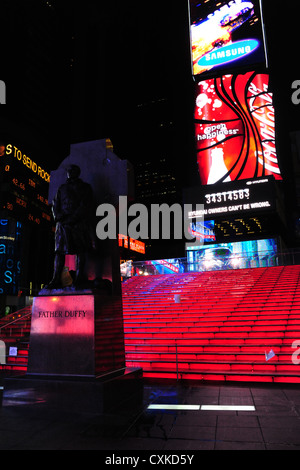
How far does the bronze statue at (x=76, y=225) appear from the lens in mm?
5668

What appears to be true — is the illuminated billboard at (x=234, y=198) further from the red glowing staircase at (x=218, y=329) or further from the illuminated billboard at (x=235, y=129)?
the red glowing staircase at (x=218, y=329)

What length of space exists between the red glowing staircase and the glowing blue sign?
60.9ft

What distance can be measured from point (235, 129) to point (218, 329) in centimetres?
2044

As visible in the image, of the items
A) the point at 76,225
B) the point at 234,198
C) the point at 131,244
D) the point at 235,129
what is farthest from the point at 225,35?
the point at 131,244

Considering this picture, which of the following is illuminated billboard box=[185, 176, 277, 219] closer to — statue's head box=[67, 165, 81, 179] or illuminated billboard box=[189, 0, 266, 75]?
illuminated billboard box=[189, 0, 266, 75]

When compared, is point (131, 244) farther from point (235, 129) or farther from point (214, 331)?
point (214, 331)

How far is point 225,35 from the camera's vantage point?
26.7 meters

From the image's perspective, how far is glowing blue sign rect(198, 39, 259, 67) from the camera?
2517 cm

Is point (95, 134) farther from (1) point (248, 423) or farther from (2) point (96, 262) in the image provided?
(1) point (248, 423)

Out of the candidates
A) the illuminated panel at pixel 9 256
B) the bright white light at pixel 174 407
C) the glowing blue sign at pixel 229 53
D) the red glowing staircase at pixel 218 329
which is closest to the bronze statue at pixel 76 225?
the bright white light at pixel 174 407

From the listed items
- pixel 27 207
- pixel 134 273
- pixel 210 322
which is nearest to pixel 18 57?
pixel 27 207

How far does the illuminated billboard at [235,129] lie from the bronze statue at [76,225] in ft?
68.7

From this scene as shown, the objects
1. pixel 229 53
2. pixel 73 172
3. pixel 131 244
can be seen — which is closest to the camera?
pixel 73 172

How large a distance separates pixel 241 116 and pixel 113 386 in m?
25.7
